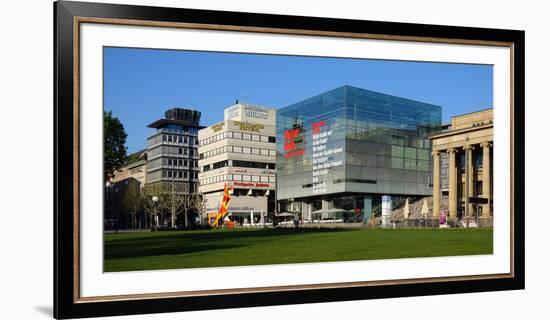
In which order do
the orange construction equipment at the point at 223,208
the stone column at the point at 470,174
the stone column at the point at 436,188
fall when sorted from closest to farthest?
the stone column at the point at 470,174, the orange construction equipment at the point at 223,208, the stone column at the point at 436,188

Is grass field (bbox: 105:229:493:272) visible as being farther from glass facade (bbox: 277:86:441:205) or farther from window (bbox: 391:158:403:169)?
window (bbox: 391:158:403:169)

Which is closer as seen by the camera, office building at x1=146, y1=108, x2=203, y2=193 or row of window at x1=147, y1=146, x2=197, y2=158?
office building at x1=146, y1=108, x2=203, y2=193

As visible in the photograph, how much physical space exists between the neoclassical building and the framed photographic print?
102 millimetres

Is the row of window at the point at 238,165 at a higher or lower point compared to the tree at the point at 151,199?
higher

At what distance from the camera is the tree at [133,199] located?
12.6 m

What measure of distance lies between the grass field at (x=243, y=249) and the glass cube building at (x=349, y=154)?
13.5 feet

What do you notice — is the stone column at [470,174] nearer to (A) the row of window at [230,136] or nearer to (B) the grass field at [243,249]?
(B) the grass field at [243,249]

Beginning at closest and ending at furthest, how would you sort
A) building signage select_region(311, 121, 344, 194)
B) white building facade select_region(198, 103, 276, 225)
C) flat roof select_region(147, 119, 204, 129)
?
flat roof select_region(147, 119, 204, 129) → white building facade select_region(198, 103, 276, 225) → building signage select_region(311, 121, 344, 194)

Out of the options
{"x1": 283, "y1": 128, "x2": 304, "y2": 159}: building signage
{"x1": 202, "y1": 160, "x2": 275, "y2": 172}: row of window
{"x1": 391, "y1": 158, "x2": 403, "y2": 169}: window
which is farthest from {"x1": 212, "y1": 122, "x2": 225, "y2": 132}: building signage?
{"x1": 391, "y1": 158, "x2": 403, "y2": 169}: window

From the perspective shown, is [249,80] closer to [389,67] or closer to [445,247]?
[389,67]

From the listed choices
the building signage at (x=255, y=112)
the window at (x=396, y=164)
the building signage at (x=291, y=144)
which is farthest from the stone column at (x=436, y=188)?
the building signage at (x=291, y=144)

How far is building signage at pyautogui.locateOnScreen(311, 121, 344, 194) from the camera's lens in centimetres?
2539

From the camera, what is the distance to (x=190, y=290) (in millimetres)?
9695

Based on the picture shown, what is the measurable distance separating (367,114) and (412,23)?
12.5 metres
